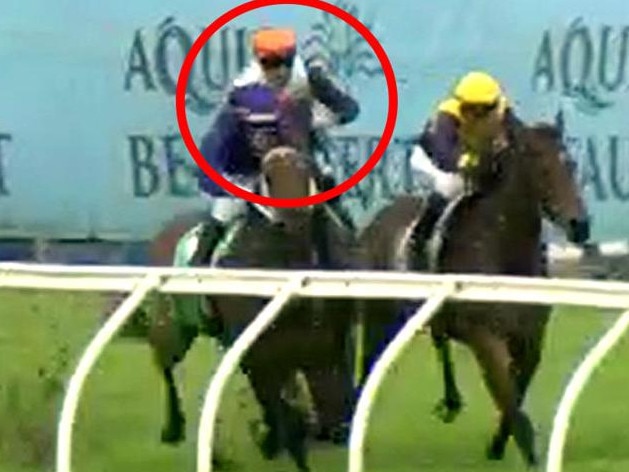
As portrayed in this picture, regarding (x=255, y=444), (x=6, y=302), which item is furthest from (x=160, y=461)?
(x=6, y=302)

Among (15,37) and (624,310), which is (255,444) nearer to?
(624,310)

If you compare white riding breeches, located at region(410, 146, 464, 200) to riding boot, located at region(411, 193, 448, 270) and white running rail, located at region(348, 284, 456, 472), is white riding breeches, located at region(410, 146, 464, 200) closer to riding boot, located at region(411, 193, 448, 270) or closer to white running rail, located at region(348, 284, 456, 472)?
riding boot, located at region(411, 193, 448, 270)

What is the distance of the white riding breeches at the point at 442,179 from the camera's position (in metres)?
7.95

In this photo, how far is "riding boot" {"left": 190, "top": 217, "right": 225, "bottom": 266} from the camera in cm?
784

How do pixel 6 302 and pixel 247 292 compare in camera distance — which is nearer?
pixel 247 292

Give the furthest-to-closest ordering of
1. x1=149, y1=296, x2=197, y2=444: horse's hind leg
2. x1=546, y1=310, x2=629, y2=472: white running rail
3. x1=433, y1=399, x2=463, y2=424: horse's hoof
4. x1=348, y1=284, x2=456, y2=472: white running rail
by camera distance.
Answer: x1=433, y1=399, x2=463, y2=424: horse's hoof
x1=149, y1=296, x2=197, y2=444: horse's hind leg
x1=348, y1=284, x2=456, y2=472: white running rail
x1=546, y1=310, x2=629, y2=472: white running rail

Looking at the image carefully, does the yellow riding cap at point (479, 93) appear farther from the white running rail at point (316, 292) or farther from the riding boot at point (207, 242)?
the white running rail at point (316, 292)

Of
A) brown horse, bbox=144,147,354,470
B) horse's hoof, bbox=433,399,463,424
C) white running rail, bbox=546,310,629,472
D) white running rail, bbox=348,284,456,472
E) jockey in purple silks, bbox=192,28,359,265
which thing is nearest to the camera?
white running rail, bbox=546,310,629,472

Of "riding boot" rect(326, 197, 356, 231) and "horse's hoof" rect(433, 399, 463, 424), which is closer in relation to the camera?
"riding boot" rect(326, 197, 356, 231)

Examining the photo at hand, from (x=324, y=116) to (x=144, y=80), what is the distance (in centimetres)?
317

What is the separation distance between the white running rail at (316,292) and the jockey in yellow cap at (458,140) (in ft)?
9.49

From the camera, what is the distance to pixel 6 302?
6031 mm

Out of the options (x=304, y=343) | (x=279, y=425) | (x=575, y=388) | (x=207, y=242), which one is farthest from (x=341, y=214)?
(x=575, y=388)

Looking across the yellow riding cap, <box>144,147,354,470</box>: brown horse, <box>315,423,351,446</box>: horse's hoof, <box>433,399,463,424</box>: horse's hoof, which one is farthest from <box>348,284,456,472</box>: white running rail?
<box>433,399,463,424</box>: horse's hoof
